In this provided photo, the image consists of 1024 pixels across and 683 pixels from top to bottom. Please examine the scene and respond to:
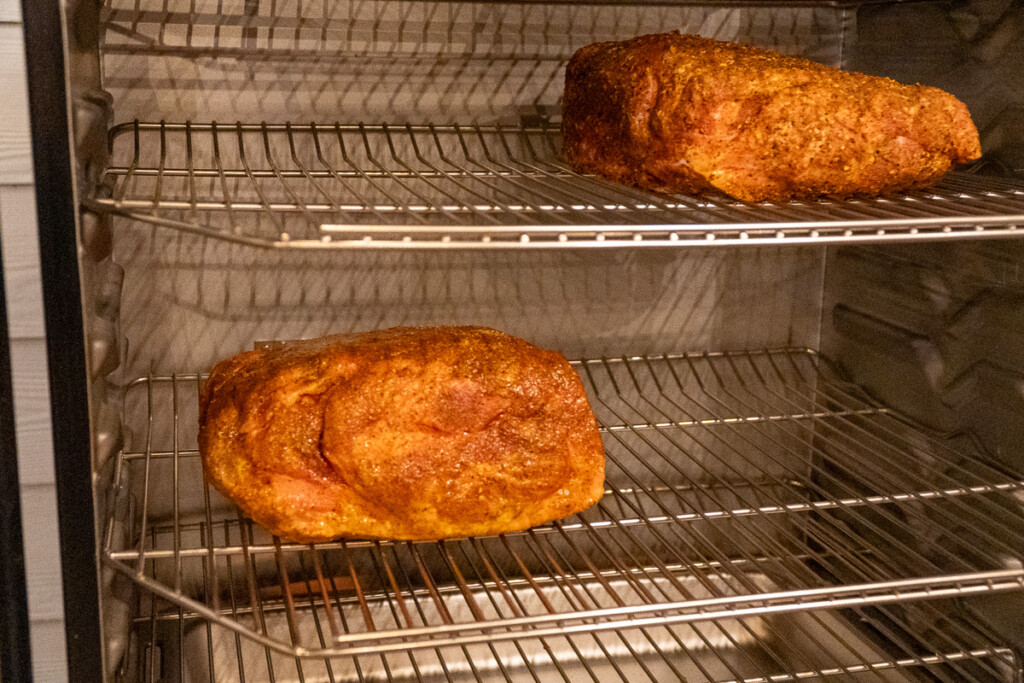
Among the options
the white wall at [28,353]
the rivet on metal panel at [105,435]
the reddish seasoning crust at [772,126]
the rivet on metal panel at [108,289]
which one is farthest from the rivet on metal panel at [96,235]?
the reddish seasoning crust at [772,126]

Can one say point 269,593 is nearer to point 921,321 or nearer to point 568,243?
point 568,243

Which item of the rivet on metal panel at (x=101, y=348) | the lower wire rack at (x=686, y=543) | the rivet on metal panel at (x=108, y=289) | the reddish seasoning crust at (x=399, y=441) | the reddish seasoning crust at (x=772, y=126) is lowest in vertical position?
the lower wire rack at (x=686, y=543)

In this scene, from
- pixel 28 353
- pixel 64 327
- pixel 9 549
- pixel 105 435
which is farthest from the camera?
pixel 28 353

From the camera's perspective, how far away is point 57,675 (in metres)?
1.53

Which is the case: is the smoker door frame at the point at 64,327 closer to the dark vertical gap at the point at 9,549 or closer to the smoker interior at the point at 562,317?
the smoker interior at the point at 562,317

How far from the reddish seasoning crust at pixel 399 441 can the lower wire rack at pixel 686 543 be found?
0.06 meters

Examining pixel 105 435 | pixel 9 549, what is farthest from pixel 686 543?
pixel 9 549

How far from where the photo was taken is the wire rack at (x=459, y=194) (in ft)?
3.37

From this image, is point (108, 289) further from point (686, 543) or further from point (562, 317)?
point (686, 543)

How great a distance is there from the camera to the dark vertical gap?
3.92 feet

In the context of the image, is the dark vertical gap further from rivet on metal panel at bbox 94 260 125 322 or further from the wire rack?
the wire rack

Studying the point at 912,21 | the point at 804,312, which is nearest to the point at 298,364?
the point at 804,312

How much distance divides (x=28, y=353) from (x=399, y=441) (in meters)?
0.67

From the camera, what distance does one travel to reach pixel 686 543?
1.30 meters
